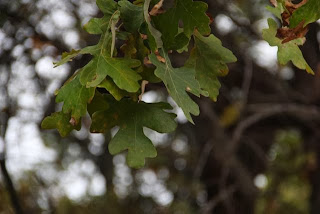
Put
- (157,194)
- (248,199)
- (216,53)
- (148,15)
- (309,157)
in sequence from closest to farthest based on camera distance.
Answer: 1. (148,15)
2. (216,53)
3. (248,199)
4. (309,157)
5. (157,194)

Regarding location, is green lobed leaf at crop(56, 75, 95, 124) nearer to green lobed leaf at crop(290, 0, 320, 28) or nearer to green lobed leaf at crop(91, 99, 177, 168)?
green lobed leaf at crop(91, 99, 177, 168)

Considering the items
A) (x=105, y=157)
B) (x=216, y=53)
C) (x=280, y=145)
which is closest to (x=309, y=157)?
(x=280, y=145)

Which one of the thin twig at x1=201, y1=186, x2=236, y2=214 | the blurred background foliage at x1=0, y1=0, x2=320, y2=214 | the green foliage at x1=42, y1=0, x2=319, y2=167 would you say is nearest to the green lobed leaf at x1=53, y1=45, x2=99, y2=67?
the green foliage at x1=42, y1=0, x2=319, y2=167

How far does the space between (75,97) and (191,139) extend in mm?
4479

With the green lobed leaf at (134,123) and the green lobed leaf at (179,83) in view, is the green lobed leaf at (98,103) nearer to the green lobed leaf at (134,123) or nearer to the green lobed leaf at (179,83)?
the green lobed leaf at (134,123)

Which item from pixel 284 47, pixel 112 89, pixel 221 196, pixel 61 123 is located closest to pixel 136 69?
pixel 112 89

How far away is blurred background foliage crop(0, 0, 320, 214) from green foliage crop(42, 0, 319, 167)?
6.52 ft

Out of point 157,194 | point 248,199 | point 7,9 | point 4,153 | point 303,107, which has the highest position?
point 7,9

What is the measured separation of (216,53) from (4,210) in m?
3.36

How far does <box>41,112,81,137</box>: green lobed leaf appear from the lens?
5.11 ft

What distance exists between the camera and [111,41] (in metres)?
1.50

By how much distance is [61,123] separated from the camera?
157cm

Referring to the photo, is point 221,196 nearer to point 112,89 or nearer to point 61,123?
point 61,123

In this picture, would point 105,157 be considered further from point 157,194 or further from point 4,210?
point 4,210
